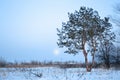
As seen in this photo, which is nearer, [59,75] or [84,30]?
[59,75]

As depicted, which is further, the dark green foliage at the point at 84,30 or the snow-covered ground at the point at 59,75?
the dark green foliage at the point at 84,30

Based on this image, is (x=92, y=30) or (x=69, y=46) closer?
(x=92, y=30)

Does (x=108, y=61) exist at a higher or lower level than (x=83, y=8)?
lower

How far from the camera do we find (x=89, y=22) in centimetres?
2816

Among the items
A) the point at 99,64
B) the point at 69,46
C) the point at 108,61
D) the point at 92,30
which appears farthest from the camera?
the point at 99,64

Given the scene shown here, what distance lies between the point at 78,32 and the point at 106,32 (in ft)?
14.2

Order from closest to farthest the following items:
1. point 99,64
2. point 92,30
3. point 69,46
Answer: point 92,30 < point 69,46 < point 99,64

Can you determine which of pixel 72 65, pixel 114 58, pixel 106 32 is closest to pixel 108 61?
pixel 114 58

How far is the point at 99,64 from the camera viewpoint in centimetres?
4144

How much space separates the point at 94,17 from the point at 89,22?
91cm

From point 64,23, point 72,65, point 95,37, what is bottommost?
point 72,65

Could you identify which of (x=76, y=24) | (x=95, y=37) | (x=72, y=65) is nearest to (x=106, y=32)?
(x=95, y=37)

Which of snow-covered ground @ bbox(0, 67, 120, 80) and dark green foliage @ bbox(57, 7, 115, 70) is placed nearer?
snow-covered ground @ bbox(0, 67, 120, 80)

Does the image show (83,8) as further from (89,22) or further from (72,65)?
(72,65)
